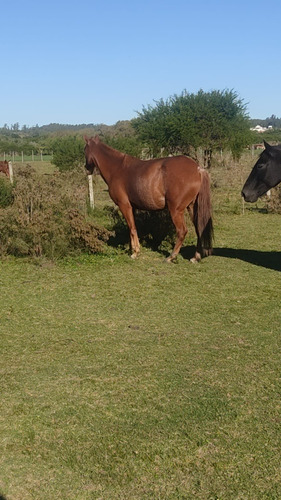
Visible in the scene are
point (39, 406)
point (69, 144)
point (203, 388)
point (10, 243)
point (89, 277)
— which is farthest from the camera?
point (69, 144)

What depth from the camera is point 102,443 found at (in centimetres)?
332

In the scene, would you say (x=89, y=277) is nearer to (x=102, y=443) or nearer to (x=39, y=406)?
(x=39, y=406)

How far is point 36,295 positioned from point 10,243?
2.41 metres

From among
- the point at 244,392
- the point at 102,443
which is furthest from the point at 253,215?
the point at 102,443

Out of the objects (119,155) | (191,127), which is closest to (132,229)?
(119,155)

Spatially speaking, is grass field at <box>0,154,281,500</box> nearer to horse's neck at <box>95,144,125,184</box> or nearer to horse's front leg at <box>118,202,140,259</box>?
horse's front leg at <box>118,202,140,259</box>

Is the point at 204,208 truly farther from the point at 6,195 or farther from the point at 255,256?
the point at 6,195

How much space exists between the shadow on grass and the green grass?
0.82 m

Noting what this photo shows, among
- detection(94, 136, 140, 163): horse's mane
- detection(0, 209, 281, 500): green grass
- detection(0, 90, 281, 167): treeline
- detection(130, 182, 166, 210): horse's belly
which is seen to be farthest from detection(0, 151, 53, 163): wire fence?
detection(0, 209, 281, 500): green grass

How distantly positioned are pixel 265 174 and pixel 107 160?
10.8 ft

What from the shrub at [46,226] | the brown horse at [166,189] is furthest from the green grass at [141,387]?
the shrub at [46,226]

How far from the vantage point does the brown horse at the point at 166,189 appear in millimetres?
8383

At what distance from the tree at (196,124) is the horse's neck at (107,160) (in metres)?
19.4

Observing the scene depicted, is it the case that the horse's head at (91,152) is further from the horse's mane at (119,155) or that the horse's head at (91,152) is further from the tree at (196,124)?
the tree at (196,124)
